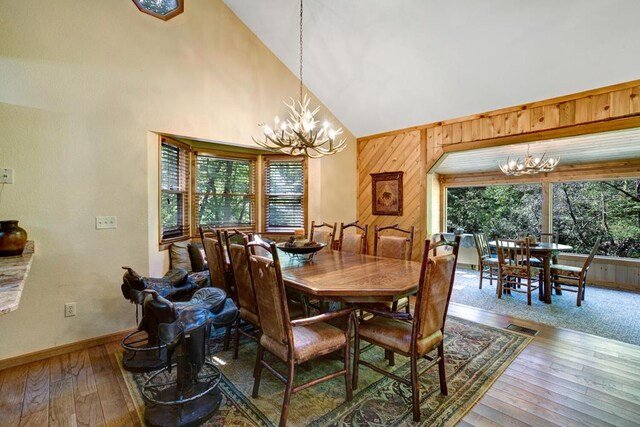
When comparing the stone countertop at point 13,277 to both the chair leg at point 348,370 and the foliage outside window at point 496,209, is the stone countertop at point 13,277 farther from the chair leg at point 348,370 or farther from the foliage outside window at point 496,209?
the foliage outside window at point 496,209

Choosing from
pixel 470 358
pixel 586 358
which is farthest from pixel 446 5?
pixel 586 358

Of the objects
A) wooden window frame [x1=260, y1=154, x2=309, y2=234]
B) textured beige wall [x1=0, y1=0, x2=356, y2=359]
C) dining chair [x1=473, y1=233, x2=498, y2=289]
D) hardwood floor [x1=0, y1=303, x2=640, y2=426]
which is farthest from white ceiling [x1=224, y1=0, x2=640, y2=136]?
hardwood floor [x1=0, y1=303, x2=640, y2=426]

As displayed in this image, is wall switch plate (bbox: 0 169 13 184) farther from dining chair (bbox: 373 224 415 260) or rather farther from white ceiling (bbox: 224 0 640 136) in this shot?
dining chair (bbox: 373 224 415 260)

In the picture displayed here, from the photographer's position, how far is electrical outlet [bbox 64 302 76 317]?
276cm

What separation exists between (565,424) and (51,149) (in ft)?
14.7

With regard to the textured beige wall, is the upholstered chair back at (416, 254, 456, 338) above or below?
below

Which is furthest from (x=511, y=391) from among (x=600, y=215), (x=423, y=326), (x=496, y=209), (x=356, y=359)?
(x=496, y=209)

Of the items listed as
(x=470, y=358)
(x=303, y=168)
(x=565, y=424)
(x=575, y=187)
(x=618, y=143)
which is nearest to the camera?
(x=565, y=424)

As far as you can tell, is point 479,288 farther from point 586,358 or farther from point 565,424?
point 565,424

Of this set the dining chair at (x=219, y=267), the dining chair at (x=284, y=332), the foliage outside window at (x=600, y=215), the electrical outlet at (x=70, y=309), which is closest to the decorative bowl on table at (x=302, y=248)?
the dining chair at (x=219, y=267)

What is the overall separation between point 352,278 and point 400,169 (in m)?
3.08

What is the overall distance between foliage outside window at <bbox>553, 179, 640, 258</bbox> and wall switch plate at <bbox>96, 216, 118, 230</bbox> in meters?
7.69

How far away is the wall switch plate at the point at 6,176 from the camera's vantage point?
2.48 meters

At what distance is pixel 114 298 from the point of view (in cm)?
301
